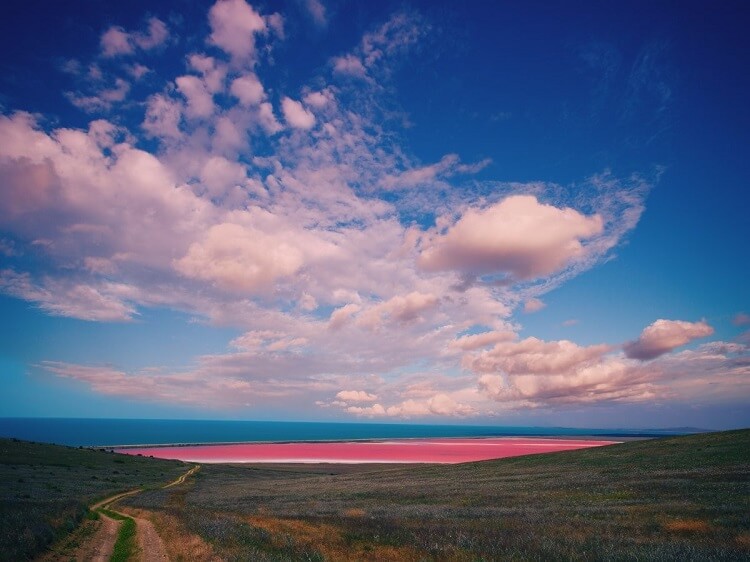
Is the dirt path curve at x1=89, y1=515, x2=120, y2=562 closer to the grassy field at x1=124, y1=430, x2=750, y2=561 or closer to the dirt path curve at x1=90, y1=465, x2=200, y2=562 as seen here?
the dirt path curve at x1=90, y1=465, x2=200, y2=562

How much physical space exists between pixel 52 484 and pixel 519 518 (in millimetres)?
46997

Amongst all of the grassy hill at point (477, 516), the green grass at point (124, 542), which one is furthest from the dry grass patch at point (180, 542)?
the green grass at point (124, 542)

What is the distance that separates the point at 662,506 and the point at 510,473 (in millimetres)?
29971

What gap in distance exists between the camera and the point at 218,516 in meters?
25.1

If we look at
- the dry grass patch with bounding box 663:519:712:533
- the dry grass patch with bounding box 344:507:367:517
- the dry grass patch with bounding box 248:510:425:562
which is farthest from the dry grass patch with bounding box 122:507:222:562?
the dry grass patch with bounding box 663:519:712:533

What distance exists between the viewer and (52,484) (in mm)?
41438

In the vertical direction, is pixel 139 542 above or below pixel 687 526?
below

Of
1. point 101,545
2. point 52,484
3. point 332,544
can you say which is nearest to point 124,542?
point 101,545

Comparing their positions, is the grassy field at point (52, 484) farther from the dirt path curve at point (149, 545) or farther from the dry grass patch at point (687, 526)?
the dry grass patch at point (687, 526)

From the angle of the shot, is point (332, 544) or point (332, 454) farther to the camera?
point (332, 454)

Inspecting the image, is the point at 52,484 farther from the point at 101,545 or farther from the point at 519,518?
the point at 519,518

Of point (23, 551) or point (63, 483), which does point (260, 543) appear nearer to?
point (23, 551)

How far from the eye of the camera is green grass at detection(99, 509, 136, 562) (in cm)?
1682

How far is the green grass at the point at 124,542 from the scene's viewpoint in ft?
55.2
